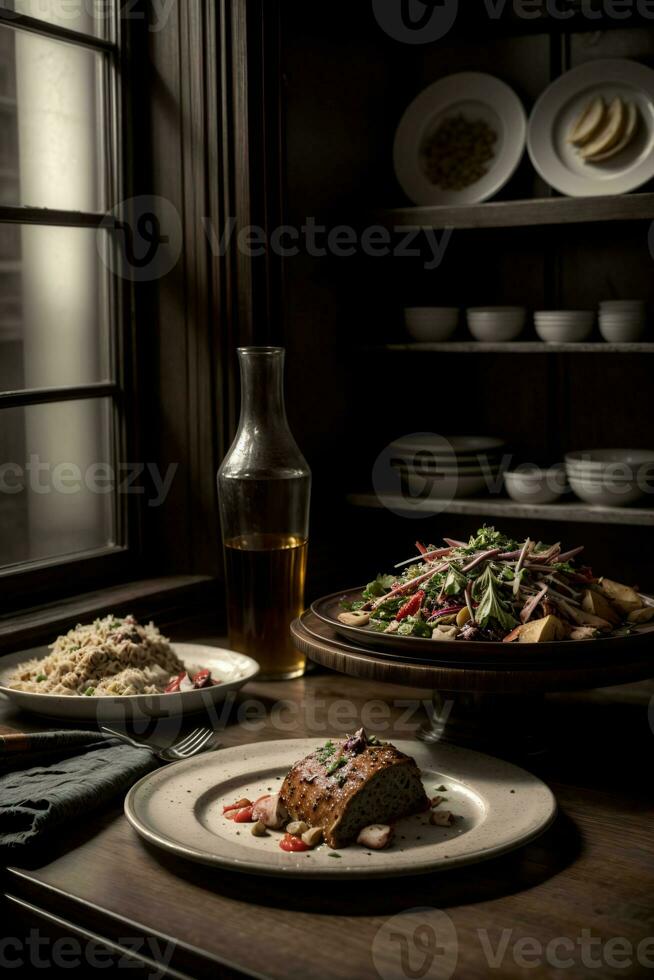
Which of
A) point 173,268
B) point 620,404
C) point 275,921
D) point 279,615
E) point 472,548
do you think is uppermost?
point 173,268

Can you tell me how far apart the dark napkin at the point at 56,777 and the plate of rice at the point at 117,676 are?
85mm

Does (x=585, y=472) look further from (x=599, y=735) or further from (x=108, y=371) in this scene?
(x=108, y=371)

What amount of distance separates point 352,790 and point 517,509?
1292 mm

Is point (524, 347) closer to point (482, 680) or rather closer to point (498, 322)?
point (498, 322)

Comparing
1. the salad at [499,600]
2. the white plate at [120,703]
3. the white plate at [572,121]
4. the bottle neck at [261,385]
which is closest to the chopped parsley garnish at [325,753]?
the salad at [499,600]

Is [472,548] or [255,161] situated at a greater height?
[255,161]

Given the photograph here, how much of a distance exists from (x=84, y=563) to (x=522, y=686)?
3.73 ft

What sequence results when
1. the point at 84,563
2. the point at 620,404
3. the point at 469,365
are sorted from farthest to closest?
the point at 469,365 → the point at 620,404 → the point at 84,563

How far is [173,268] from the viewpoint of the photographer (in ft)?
7.92

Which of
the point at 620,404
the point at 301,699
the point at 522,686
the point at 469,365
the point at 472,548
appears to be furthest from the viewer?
the point at 469,365

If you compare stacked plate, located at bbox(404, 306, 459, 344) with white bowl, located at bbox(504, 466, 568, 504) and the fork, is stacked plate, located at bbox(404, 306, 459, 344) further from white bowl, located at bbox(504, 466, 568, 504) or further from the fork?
the fork

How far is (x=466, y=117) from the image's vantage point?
273 cm

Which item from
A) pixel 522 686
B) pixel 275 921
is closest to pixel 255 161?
pixel 522 686

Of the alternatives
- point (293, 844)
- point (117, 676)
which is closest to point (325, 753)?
point (293, 844)
